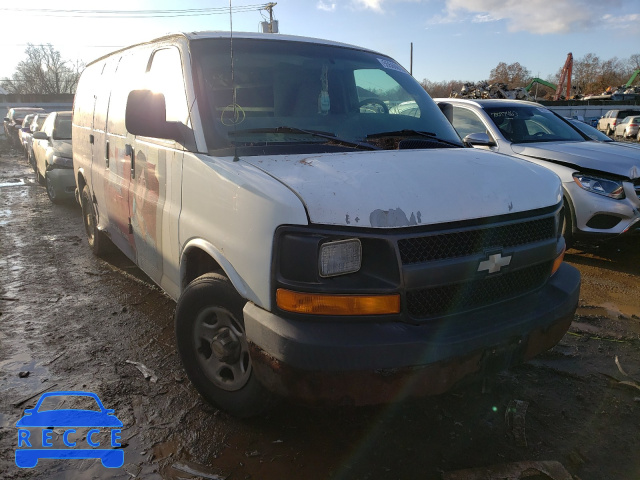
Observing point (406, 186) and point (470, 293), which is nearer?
point (406, 186)

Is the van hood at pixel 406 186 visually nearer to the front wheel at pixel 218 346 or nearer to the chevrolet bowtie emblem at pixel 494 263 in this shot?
the chevrolet bowtie emblem at pixel 494 263

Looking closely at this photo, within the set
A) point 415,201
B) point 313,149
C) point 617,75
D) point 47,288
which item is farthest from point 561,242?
point 617,75

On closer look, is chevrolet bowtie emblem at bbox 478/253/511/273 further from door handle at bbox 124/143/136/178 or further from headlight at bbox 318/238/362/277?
door handle at bbox 124/143/136/178

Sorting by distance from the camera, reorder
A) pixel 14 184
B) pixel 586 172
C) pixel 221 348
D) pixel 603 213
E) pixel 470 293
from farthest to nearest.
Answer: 1. pixel 14 184
2. pixel 586 172
3. pixel 603 213
4. pixel 221 348
5. pixel 470 293

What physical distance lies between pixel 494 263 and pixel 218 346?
1.42 m

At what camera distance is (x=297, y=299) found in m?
2.02

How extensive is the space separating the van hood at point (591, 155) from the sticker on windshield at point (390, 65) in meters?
2.57

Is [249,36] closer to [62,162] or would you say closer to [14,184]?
[62,162]

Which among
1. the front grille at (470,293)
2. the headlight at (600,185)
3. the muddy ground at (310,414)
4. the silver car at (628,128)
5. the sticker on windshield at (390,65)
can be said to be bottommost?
the muddy ground at (310,414)

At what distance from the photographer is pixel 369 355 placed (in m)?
1.94

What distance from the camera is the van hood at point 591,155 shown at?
518 centimetres

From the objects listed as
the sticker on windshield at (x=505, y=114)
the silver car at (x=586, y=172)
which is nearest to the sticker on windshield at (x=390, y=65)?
the silver car at (x=586, y=172)

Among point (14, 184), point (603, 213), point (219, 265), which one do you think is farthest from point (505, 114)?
point (14, 184)

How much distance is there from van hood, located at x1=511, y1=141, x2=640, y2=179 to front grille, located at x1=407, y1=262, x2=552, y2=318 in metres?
3.36
